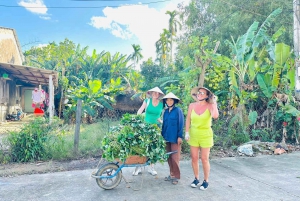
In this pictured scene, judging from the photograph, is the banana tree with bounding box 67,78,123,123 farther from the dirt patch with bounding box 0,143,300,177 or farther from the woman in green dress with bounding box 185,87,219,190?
the woman in green dress with bounding box 185,87,219,190

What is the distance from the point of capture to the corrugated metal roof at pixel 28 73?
34.2ft

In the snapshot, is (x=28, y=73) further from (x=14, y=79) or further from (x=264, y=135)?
(x=264, y=135)

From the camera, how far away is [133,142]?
3.76m

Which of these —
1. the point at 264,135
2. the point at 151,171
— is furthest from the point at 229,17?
the point at 151,171

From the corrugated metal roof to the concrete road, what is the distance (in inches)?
275

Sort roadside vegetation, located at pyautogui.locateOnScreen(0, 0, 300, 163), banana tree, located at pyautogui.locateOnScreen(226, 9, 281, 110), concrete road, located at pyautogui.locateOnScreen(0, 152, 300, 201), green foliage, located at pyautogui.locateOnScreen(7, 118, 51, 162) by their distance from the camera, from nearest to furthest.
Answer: concrete road, located at pyautogui.locateOnScreen(0, 152, 300, 201) → green foliage, located at pyautogui.locateOnScreen(7, 118, 51, 162) → roadside vegetation, located at pyautogui.locateOnScreen(0, 0, 300, 163) → banana tree, located at pyautogui.locateOnScreen(226, 9, 281, 110)

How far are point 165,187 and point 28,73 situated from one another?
10.4 m

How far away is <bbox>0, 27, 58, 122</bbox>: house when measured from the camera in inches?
462

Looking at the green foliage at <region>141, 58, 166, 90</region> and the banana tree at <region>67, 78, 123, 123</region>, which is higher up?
the green foliage at <region>141, 58, 166, 90</region>

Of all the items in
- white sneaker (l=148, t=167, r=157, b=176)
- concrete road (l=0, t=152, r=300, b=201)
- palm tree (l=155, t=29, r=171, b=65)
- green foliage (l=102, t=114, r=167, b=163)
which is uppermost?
palm tree (l=155, t=29, r=171, b=65)

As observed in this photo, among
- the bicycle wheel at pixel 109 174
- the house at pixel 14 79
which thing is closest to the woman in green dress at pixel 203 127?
the bicycle wheel at pixel 109 174

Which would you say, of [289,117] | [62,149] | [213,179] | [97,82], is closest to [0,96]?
[97,82]

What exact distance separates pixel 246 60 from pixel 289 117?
218 cm

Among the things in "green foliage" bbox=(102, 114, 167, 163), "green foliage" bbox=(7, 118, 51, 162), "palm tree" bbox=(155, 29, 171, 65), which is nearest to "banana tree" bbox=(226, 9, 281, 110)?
"green foliage" bbox=(102, 114, 167, 163)
